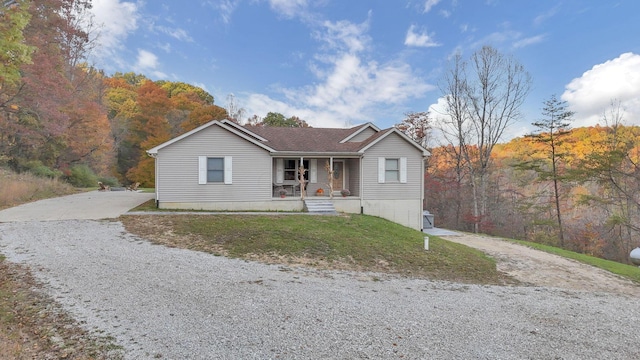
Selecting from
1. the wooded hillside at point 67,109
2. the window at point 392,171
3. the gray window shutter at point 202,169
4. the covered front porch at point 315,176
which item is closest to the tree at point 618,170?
the window at point 392,171

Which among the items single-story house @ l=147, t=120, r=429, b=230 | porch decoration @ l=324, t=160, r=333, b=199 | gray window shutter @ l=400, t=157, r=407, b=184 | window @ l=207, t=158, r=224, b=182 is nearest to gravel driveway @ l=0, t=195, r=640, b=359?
single-story house @ l=147, t=120, r=429, b=230

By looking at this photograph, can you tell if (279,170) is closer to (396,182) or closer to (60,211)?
(396,182)

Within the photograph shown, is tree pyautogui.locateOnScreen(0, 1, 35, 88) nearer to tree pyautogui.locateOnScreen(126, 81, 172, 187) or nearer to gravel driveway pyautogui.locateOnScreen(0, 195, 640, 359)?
gravel driveway pyautogui.locateOnScreen(0, 195, 640, 359)

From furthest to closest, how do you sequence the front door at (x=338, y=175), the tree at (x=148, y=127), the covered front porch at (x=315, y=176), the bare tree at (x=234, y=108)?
the bare tree at (x=234, y=108)
the tree at (x=148, y=127)
the front door at (x=338, y=175)
the covered front porch at (x=315, y=176)

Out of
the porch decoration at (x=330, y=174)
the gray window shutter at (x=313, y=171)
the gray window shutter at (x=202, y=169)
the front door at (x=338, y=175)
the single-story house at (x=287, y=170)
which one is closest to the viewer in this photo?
the single-story house at (x=287, y=170)

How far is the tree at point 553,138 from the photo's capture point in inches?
825

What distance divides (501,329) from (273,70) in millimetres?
23168

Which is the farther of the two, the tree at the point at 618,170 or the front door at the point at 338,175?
the tree at the point at 618,170

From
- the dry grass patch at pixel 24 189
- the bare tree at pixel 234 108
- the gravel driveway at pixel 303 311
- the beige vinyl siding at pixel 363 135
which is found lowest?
the gravel driveway at pixel 303 311

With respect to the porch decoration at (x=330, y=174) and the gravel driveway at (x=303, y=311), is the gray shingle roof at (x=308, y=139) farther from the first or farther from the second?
the gravel driveway at (x=303, y=311)

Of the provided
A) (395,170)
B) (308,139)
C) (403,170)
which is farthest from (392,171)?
(308,139)

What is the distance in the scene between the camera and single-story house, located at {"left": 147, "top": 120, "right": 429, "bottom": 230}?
44.1 ft

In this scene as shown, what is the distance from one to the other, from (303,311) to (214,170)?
10661 mm

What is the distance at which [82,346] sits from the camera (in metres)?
3.21
